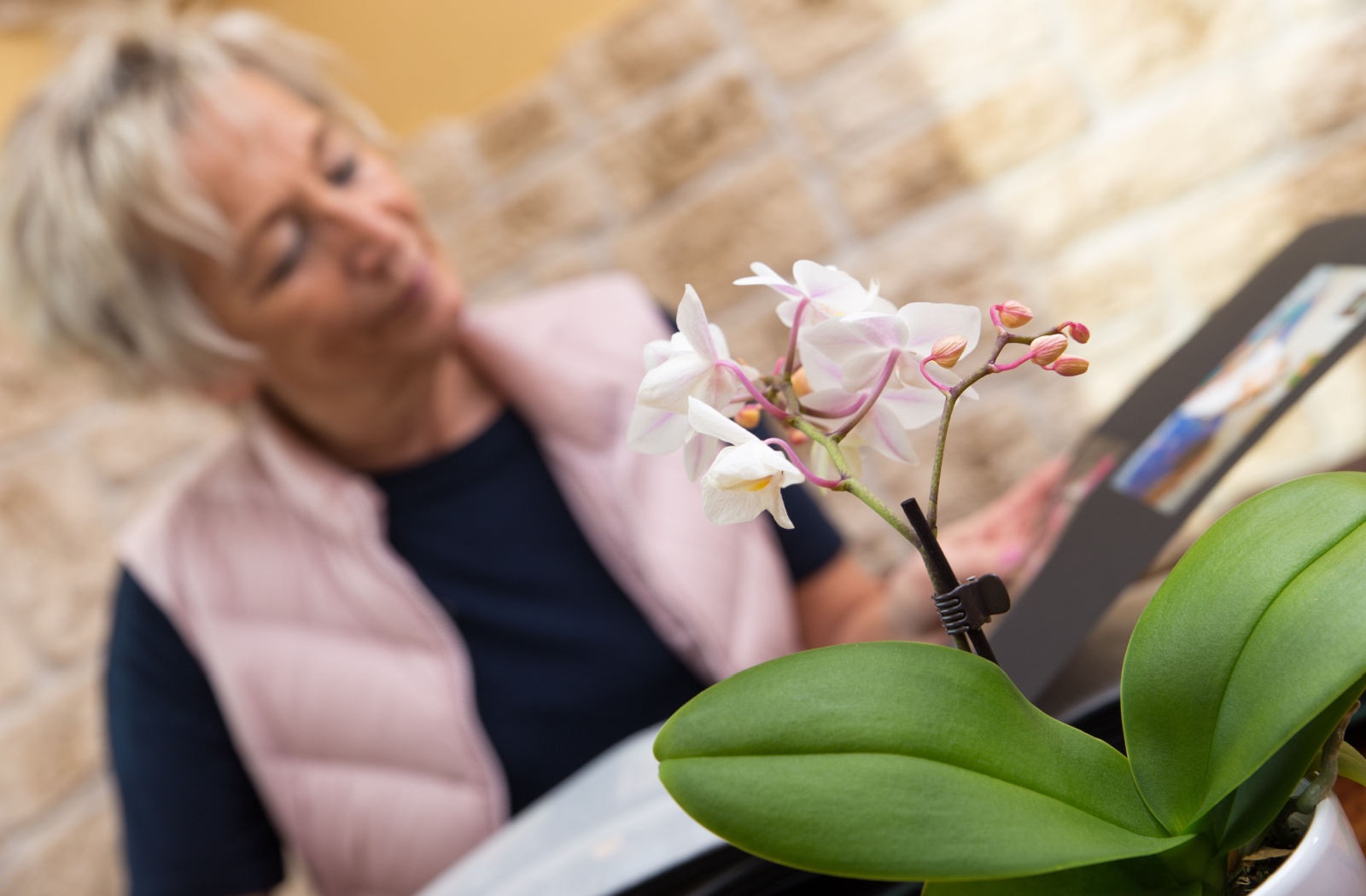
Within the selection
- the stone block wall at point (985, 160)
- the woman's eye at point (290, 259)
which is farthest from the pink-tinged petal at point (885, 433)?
the stone block wall at point (985, 160)

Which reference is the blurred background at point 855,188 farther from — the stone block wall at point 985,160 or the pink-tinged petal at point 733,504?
the pink-tinged petal at point 733,504

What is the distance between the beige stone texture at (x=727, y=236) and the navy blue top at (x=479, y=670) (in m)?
0.47

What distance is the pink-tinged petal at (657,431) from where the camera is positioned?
359mm

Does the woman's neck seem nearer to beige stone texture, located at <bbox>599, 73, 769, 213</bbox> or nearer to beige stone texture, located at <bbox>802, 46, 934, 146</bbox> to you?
beige stone texture, located at <bbox>599, 73, 769, 213</bbox>

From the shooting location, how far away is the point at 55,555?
1494mm

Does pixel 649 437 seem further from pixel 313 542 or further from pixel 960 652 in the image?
pixel 313 542

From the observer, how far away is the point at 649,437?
0.36m

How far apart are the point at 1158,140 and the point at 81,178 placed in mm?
1358

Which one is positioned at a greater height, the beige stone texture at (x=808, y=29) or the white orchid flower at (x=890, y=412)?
the beige stone texture at (x=808, y=29)

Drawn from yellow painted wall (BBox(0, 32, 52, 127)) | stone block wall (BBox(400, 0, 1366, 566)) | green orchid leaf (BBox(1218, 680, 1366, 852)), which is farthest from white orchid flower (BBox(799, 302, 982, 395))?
yellow painted wall (BBox(0, 32, 52, 127))

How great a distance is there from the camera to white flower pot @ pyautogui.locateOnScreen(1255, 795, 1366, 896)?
0.83ft

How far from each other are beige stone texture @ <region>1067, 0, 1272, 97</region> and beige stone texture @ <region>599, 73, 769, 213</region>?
467 millimetres

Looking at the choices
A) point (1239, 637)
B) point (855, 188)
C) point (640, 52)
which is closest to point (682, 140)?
point (640, 52)

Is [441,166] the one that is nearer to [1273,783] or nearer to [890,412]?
[890,412]
